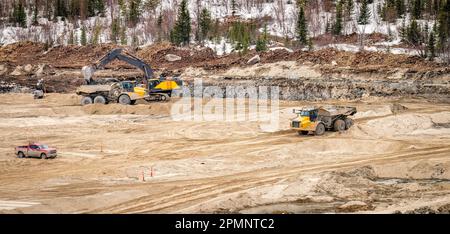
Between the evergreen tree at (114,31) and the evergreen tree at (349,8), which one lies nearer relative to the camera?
the evergreen tree at (349,8)

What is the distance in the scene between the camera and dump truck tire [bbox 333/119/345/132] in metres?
27.6

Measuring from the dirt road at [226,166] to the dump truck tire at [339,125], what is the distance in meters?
0.44

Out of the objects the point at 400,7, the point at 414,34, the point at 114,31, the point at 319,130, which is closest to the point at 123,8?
the point at 114,31

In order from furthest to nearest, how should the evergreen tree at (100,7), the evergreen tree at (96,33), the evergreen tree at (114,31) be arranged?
the evergreen tree at (100,7), the evergreen tree at (114,31), the evergreen tree at (96,33)

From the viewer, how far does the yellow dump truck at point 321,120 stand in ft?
88.1

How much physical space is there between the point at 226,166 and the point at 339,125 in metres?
8.38

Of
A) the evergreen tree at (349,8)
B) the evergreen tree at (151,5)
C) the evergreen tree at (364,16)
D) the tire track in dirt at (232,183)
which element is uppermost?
the evergreen tree at (151,5)

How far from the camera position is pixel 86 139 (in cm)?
2750

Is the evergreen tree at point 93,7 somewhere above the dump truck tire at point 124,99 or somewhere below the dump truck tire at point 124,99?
above

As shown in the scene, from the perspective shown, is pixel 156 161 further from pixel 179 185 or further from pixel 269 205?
pixel 269 205

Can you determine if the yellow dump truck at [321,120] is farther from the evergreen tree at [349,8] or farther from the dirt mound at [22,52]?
the evergreen tree at [349,8]

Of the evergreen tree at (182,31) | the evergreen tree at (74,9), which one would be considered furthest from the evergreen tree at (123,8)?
the evergreen tree at (182,31)
